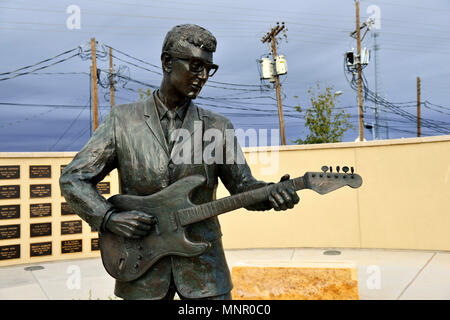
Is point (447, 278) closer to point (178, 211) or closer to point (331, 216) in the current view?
point (331, 216)

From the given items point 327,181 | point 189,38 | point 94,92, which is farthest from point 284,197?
point 94,92

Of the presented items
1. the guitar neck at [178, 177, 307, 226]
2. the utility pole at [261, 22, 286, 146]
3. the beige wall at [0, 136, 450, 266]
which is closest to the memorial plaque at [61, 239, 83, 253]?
the beige wall at [0, 136, 450, 266]

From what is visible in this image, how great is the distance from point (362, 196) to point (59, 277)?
6.15 metres

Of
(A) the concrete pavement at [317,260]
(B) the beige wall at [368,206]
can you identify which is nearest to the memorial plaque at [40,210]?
(A) the concrete pavement at [317,260]

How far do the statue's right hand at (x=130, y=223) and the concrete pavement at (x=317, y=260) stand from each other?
3.45 meters

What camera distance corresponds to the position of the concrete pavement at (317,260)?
5.52 metres

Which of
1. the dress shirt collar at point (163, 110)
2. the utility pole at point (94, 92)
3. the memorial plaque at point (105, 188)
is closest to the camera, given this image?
the dress shirt collar at point (163, 110)

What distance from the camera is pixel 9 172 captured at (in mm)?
7594

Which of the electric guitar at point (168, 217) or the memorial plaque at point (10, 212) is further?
the memorial plaque at point (10, 212)

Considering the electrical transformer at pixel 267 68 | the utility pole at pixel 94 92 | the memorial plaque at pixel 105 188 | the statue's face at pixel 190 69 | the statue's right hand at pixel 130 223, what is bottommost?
the statue's right hand at pixel 130 223

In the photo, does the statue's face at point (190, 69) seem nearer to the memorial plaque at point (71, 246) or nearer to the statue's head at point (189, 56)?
the statue's head at point (189, 56)

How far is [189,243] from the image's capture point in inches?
80.9

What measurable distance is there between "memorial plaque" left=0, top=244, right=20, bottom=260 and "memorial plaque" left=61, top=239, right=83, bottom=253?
80 cm
